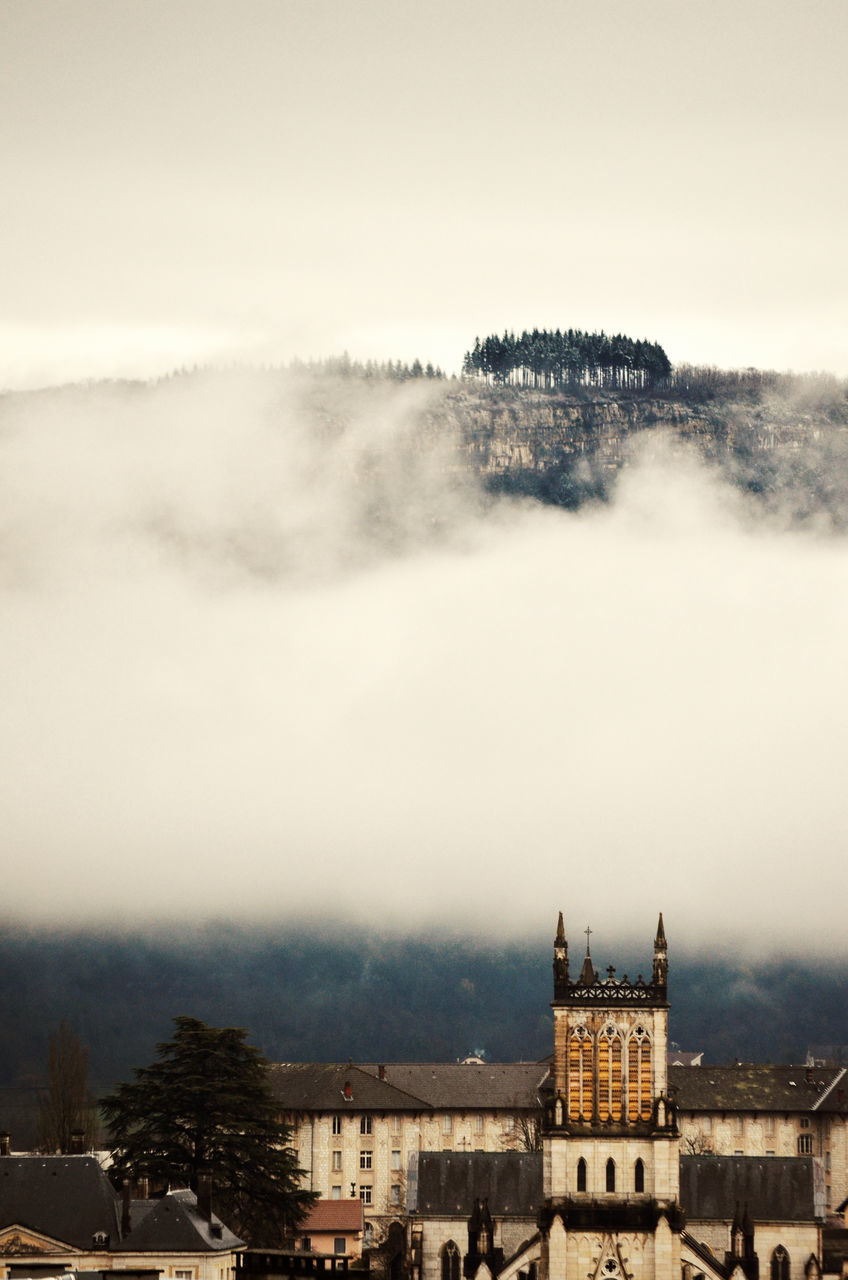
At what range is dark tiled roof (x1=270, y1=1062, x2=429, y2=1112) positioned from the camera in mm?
172625

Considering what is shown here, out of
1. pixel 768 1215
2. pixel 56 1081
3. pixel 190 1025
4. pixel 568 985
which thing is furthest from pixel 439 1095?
pixel 568 985

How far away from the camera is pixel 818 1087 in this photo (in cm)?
17262

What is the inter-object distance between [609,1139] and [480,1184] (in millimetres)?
19480

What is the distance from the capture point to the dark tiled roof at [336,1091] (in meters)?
173

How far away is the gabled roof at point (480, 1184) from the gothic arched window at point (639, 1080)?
59.1 ft

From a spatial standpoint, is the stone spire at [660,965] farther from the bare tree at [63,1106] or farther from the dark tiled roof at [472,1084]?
the dark tiled roof at [472,1084]

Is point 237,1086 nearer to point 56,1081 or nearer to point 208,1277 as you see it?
point 208,1277

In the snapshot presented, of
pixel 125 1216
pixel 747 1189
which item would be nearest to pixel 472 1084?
pixel 747 1189

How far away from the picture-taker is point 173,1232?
330 ft

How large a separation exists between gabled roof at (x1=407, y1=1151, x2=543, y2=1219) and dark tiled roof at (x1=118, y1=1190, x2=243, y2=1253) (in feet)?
59.0

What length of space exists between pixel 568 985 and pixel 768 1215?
22.1 meters

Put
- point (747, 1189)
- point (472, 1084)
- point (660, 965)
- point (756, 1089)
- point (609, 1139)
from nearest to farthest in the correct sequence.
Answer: point (609, 1139) < point (660, 965) < point (747, 1189) < point (756, 1089) < point (472, 1084)

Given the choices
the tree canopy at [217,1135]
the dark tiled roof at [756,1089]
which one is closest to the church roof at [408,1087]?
the dark tiled roof at [756,1089]

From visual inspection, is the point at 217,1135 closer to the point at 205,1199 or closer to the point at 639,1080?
the point at 205,1199
